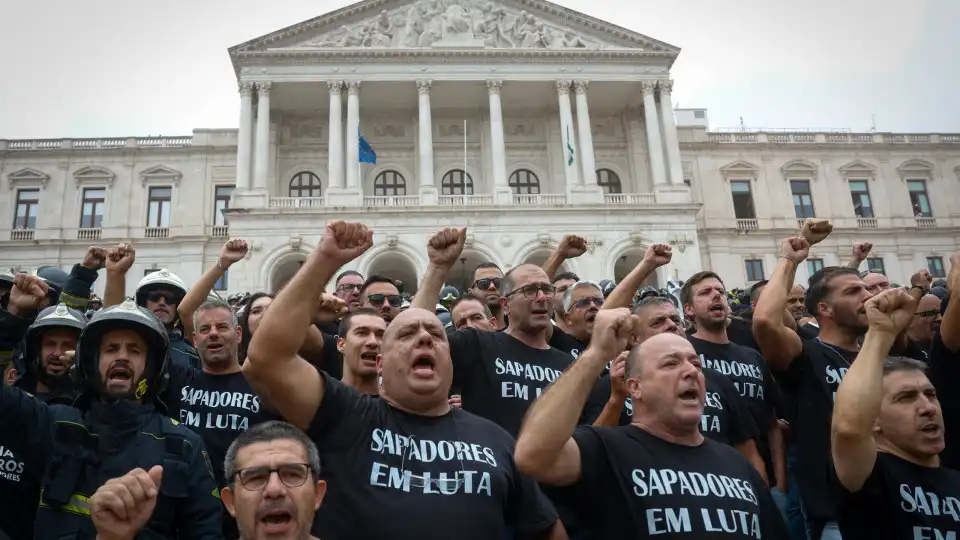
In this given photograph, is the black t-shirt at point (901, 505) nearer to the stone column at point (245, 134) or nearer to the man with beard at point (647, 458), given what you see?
the man with beard at point (647, 458)

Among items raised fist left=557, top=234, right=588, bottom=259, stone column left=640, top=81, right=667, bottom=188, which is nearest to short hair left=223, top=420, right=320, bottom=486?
raised fist left=557, top=234, right=588, bottom=259

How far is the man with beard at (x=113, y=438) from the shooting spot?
323 cm

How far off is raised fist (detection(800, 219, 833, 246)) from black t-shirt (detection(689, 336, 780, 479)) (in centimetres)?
103

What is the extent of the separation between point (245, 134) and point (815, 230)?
96.0 ft

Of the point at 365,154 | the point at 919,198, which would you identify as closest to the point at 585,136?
the point at 365,154

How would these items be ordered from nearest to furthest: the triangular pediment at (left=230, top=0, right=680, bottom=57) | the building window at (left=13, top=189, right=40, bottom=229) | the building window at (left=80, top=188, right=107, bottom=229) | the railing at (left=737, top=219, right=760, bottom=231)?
the triangular pediment at (left=230, top=0, right=680, bottom=57)
the building window at (left=13, top=189, right=40, bottom=229)
the building window at (left=80, top=188, right=107, bottom=229)
the railing at (left=737, top=219, right=760, bottom=231)

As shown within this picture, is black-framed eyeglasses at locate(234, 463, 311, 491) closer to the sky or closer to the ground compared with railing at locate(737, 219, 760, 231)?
closer to the ground

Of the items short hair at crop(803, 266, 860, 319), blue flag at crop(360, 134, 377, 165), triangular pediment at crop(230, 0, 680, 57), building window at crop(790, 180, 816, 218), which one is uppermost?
triangular pediment at crop(230, 0, 680, 57)

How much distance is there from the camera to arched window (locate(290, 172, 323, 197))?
112ft

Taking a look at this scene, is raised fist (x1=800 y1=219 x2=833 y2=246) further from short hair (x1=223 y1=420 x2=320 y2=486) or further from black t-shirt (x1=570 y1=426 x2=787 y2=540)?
short hair (x1=223 y1=420 x2=320 y2=486)

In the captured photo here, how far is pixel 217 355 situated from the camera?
5.02 m

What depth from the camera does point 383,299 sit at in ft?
20.9

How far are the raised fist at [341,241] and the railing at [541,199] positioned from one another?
26762mm

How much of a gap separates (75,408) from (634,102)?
34.4m
